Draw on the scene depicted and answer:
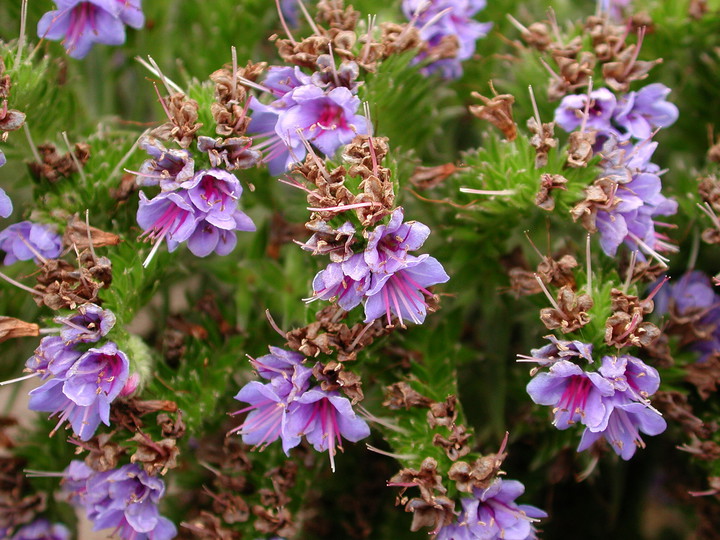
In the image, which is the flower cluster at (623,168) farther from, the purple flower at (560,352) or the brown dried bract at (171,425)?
the brown dried bract at (171,425)

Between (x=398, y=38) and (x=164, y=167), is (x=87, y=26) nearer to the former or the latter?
(x=164, y=167)

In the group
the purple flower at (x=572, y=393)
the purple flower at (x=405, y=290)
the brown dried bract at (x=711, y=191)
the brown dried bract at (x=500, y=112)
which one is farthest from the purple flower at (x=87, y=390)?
the brown dried bract at (x=711, y=191)

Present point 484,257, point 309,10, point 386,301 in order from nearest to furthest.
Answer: point 386,301, point 484,257, point 309,10

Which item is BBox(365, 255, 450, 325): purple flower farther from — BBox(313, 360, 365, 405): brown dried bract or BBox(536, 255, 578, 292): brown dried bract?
BBox(536, 255, 578, 292): brown dried bract

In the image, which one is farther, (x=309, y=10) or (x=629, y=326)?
(x=309, y=10)

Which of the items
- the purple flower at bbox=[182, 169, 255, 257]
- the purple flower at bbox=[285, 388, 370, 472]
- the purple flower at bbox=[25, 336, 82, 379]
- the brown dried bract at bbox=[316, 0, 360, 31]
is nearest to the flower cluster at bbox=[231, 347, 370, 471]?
the purple flower at bbox=[285, 388, 370, 472]

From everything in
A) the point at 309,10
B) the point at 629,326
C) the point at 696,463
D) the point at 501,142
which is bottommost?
the point at 696,463

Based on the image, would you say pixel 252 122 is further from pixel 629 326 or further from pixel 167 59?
pixel 629 326

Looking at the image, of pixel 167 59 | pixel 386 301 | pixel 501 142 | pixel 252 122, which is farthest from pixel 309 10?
pixel 386 301
